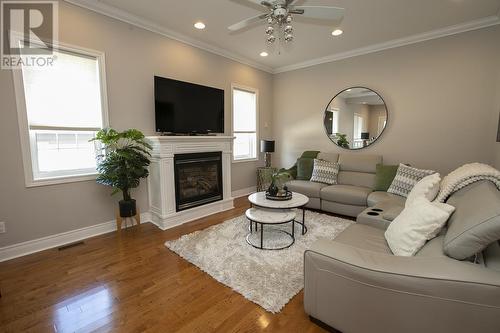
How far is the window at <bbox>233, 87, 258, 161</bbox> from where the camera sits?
4.97 metres

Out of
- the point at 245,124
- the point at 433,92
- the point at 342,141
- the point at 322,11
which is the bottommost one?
the point at 342,141

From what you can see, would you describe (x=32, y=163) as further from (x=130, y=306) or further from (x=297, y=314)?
(x=297, y=314)

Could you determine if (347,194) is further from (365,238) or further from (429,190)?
(365,238)

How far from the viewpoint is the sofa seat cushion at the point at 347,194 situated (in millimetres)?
3496

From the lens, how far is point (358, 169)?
4.14 metres

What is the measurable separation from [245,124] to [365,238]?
3.73 m

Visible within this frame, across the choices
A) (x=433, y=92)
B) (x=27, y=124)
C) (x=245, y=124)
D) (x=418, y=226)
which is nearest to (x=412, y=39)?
(x=433, y=92)

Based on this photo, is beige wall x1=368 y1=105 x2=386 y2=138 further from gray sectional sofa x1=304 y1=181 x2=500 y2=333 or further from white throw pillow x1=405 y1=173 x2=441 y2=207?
gray sectional sofa x1=304 y1=181 x2=500 y2=333

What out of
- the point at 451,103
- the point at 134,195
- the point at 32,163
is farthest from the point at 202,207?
the point at 451,103

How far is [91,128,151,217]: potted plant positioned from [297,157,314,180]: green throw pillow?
8.92ft

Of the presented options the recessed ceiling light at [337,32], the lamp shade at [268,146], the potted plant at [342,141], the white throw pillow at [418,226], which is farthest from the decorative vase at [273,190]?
the recessed ceiling light at [337,32]

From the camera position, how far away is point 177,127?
361 centimetres

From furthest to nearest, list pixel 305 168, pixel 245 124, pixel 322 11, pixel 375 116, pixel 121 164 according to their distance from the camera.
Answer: pixel 245 124
pixel 305 168
pixel 375 116
pixel 121 164
pixel 322 11

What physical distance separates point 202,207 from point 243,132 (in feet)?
6.71
